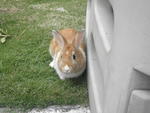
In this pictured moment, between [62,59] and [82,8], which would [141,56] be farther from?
[82,8]

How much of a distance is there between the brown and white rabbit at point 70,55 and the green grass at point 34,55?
13 cm

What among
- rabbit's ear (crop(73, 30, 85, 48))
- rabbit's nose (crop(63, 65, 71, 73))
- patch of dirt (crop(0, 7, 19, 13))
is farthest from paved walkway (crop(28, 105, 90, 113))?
patch of dirt (crop(0, 7, 19, 13))

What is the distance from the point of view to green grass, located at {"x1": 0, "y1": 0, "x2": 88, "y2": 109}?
2666 mm

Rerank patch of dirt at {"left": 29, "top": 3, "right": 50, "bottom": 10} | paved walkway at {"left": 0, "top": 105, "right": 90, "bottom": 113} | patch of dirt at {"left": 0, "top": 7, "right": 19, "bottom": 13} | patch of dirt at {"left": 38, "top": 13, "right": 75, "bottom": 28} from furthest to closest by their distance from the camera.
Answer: patch of dirt at {"left": 29, "top": 3, "right": 50, "bottom": 10} → patch of dirt at {"left": 0, "top": 7, "right": 19, "bottom": 13} → patch of dirt at {"left": 38, "top": 13, "right": 75, "bottom": 28} → paved walkway at {"left": 0, "top": 105, "right": 90, "bottom": 113}

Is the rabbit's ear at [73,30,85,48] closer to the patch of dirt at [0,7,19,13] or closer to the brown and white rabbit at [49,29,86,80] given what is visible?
the brown and white rabbit at [49,29,86,80]

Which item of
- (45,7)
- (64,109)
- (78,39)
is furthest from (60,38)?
(45,7)

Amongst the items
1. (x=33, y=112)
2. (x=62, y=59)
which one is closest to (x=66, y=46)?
(x=62, y=59)

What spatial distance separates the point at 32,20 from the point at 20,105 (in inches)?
61.0

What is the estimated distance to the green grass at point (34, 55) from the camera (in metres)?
2.67

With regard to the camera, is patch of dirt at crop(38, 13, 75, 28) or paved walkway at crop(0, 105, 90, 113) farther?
patch of dirt at crop(38, 13, 75, 28)

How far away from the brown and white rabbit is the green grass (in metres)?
0.13

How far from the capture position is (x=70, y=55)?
8.65ft

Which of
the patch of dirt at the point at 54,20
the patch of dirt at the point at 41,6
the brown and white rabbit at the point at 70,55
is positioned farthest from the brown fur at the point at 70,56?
the patch of dirt at the point at 41,6

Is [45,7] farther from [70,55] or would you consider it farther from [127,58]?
[127,58]
